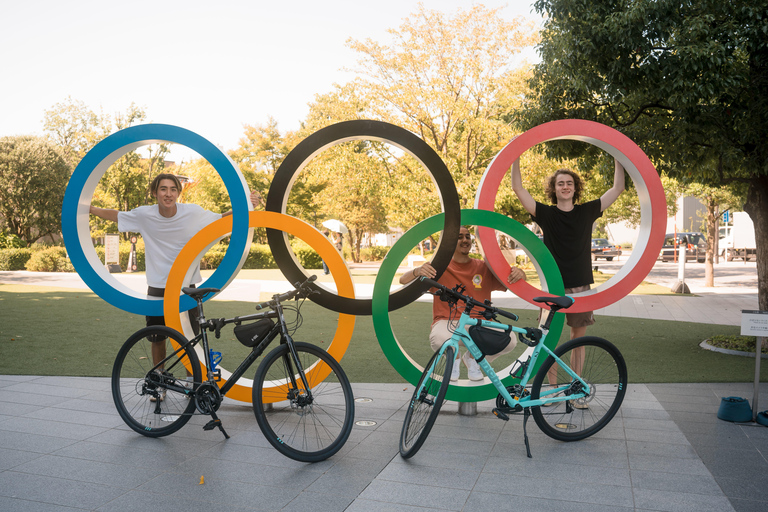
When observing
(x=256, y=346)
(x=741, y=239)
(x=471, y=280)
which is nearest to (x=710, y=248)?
(x=471, y=280)

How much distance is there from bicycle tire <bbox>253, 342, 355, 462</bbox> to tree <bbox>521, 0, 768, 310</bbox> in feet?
16.8

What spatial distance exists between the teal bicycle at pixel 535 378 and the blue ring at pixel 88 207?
180cm

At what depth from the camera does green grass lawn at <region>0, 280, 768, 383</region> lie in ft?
22.7

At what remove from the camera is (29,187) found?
96.2 ft

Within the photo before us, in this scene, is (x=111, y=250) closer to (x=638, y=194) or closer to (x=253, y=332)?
(x=253, y=332)

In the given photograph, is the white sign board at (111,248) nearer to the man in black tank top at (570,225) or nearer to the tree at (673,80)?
the tree at (673,80)

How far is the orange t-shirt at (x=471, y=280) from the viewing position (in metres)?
5.27

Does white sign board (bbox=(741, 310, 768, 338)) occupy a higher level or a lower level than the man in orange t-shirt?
lower

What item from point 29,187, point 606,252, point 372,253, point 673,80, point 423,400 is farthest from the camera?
point 372,253

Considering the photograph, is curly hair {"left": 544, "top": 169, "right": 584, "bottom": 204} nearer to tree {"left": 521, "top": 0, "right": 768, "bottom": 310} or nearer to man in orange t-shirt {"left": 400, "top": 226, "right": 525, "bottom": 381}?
man in orange t-shirt {"left": 400, "top": 226, "right": 525, "bottom": 381}

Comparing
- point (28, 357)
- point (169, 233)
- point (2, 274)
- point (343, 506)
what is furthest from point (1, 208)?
point (343, 506)

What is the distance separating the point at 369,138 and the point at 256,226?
48.5 inches

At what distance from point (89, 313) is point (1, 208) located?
21480 millimetres

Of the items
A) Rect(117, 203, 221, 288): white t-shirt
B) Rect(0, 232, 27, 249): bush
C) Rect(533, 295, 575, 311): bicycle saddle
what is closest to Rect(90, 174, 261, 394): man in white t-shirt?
Rect(117, 203, 221, 288): white t-shirt
